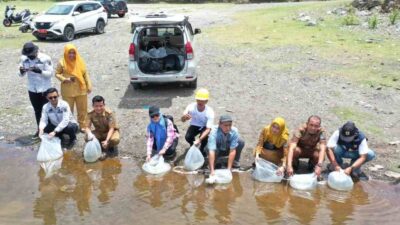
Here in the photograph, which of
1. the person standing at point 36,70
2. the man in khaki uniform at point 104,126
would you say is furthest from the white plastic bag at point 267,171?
the person standing at point 36,70

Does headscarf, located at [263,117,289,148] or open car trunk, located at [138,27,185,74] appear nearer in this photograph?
headscarf, located at [263,117,289,148]

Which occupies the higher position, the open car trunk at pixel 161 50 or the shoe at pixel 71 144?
the open car trunk at pixel 161 50

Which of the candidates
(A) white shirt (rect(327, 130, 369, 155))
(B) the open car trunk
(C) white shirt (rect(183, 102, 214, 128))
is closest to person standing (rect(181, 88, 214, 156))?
(C) white shirt (rect(183, 102, 214, 128))

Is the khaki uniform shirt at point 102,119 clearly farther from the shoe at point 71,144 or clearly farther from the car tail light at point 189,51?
the car tail light at point 189,51

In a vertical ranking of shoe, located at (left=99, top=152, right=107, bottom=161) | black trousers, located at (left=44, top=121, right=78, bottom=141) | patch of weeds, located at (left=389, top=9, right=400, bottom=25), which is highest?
patch of weeds, located at (left=389, top=9, right=400, bottom=25)

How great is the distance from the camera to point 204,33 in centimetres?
1970

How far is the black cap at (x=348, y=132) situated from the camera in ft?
20.9

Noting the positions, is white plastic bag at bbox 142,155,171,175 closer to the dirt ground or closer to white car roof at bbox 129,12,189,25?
the dirt ground

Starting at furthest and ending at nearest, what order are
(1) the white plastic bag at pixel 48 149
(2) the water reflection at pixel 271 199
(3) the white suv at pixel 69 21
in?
(3) the white suv at pixel 69 21, (1) the white plastic bag at pixel 48 149, (2) the water reflection at pixel 271 199

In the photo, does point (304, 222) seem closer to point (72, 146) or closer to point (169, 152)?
point (169, 152)

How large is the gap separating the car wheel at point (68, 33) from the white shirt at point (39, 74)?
1188 cm

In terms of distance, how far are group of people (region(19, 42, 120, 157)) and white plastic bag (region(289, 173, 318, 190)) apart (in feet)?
Result: 9.39

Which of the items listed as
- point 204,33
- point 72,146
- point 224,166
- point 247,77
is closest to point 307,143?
point 224,166

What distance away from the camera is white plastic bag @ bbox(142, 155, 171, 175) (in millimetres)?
6918
